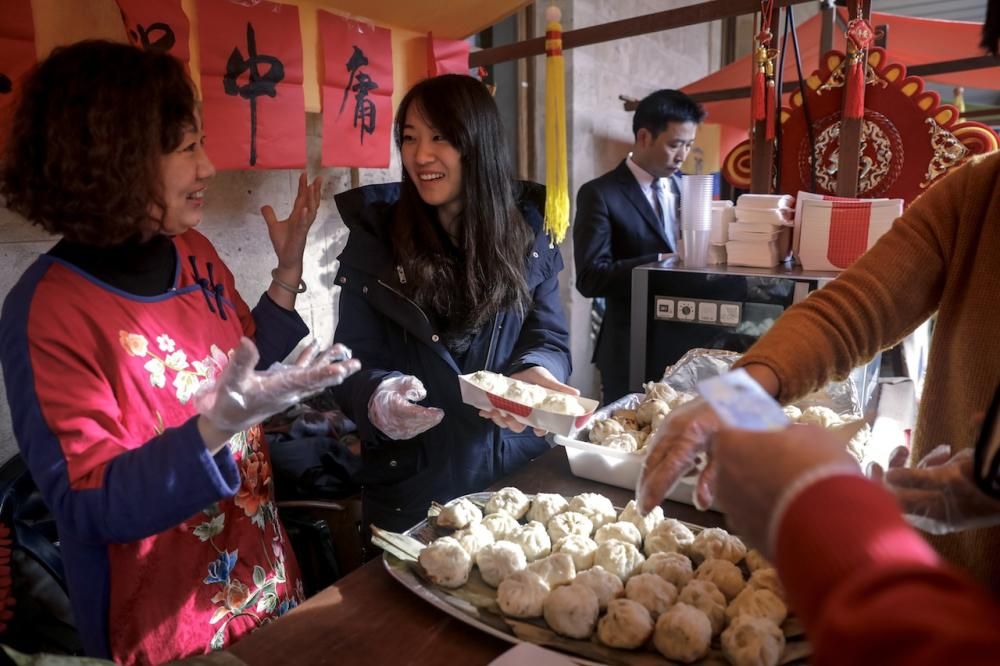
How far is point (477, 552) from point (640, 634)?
35 centimetres

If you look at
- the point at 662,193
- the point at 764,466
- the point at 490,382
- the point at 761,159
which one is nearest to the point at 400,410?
the point at 490,382

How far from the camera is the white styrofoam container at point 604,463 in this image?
1595mm

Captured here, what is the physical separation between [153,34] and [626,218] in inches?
89.4

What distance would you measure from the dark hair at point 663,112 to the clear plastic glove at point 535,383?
2.16m

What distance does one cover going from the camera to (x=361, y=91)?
8.38ft

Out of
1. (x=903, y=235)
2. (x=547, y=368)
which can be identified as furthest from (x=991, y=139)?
(x=547, y=368)

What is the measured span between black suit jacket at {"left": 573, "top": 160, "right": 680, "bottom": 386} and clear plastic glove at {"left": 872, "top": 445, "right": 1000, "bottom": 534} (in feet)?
7.68

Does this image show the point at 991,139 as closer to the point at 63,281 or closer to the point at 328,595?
the point at 328,595

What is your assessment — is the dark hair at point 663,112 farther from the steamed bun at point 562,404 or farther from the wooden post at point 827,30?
the steamed bun at point 562,404

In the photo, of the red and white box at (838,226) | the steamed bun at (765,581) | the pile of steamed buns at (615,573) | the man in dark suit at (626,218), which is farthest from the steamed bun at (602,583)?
the man in dark suit at (626,218)

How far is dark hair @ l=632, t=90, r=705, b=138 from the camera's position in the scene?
3.54m

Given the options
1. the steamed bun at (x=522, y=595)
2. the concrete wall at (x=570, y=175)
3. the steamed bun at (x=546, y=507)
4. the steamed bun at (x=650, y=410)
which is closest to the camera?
the steamed bun at (x=522, y=595)

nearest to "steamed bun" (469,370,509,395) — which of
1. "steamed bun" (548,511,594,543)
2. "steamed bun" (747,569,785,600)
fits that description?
"steamed bun" (548,511,594,543)

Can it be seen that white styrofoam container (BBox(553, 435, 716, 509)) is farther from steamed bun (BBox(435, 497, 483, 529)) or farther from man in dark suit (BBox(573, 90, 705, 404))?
man in dark suit (BBox(573, 90, 705, 404))
